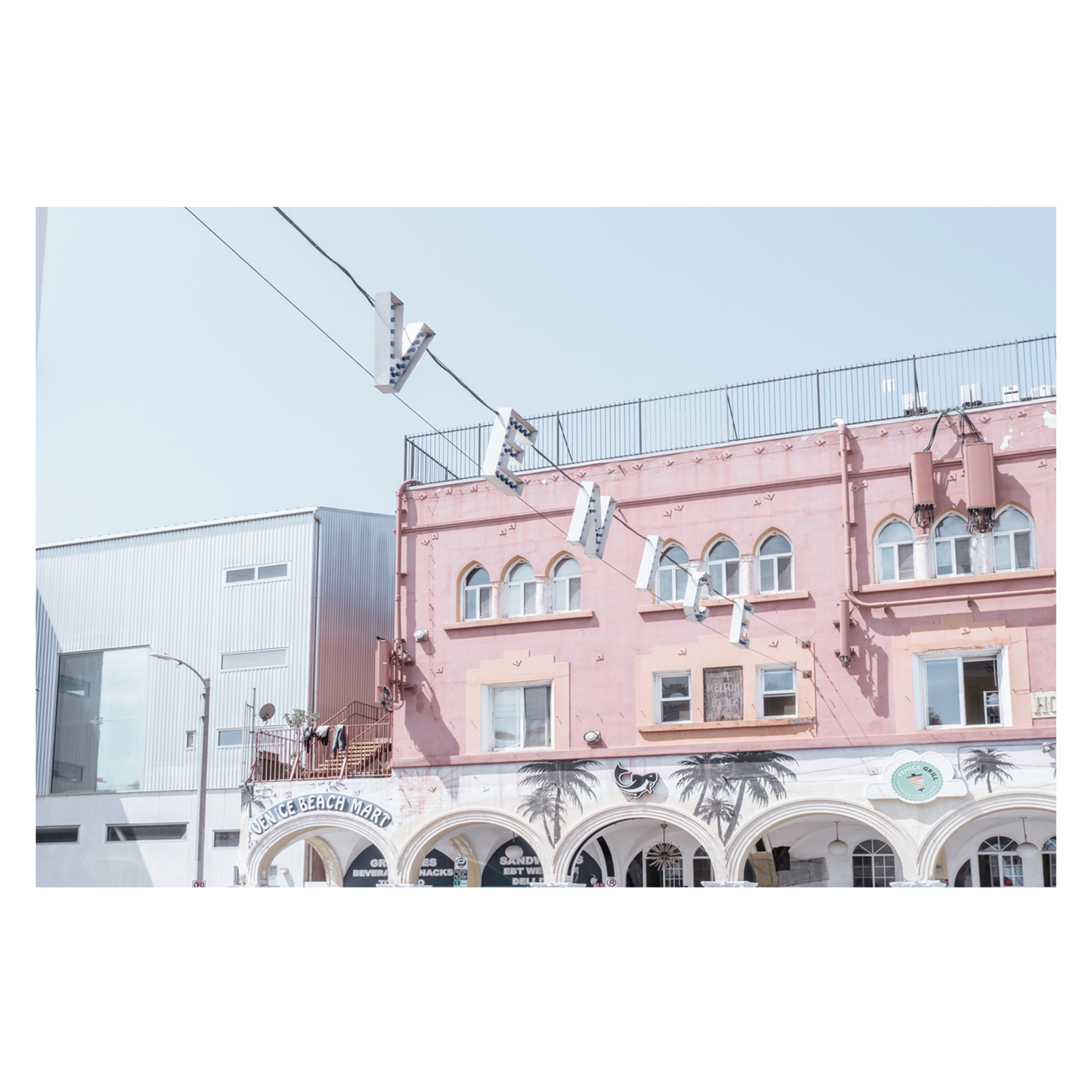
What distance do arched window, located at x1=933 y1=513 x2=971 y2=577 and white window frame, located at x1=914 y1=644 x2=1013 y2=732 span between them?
912mm

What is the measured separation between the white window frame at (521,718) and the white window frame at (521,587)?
0.91m

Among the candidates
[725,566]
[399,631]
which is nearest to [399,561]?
[399,631]

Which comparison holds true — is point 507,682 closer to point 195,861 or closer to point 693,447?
point 693,447

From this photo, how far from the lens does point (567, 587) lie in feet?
57.7

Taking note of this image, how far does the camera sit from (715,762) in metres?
16.0

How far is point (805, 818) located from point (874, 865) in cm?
111

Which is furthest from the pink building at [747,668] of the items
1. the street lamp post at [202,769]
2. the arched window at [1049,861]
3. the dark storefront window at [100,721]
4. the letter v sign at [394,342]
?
the letter v sign at [394,342]

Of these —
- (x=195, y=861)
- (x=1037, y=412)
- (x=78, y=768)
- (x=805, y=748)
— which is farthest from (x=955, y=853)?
(x=78, y=768)

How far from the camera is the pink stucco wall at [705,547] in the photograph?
50.9ft

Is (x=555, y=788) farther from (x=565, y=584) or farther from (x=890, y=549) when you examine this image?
(x=890, y=549)

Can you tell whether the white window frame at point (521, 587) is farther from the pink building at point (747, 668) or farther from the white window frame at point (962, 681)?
the white window frame at point (962, 681)

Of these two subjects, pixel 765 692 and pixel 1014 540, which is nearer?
pixel 1014 540

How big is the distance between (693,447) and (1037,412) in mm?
4083

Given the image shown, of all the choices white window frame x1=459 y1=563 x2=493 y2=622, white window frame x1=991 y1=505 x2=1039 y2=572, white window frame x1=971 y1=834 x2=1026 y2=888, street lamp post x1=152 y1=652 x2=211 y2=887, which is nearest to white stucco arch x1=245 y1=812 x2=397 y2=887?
street lamp post x1=152 y1=652 x2=211 y2=887
